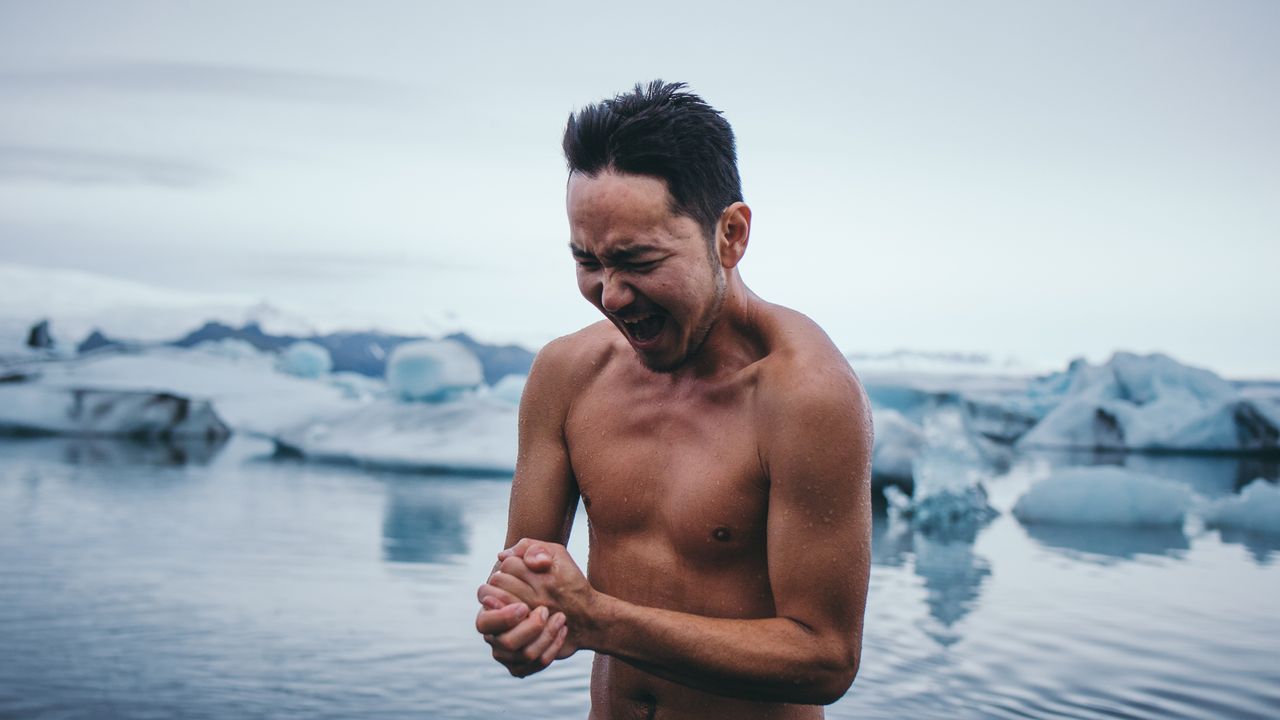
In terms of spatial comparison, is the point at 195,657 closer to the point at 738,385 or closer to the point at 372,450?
the point at 738,385

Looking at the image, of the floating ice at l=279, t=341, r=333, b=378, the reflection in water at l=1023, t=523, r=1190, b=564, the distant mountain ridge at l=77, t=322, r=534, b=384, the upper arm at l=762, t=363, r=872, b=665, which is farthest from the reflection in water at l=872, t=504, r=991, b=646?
the distant mountain ridge at l=77, t=322, r=534, b=384

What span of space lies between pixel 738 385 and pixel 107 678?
2560 millimetres

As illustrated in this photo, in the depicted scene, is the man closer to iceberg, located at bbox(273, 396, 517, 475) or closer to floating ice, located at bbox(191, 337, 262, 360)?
iceberg, located at bbox(273, 396, 517, 475)

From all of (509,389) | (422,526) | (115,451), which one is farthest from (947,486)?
(509,389)

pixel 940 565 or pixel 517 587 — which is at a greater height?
pixel 517 587

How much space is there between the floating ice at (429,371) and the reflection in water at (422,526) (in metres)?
3.29

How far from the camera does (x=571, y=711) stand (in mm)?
3406

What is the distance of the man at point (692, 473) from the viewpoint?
4.95 feet

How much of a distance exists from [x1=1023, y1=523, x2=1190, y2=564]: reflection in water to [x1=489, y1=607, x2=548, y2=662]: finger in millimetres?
5415

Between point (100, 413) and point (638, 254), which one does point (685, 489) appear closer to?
point (638, 254)

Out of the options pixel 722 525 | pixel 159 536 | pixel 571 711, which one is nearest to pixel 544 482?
pixel 722 525

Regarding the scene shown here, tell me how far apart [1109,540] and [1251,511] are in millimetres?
1405

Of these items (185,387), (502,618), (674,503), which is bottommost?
(185,387)

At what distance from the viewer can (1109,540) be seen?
705cm
